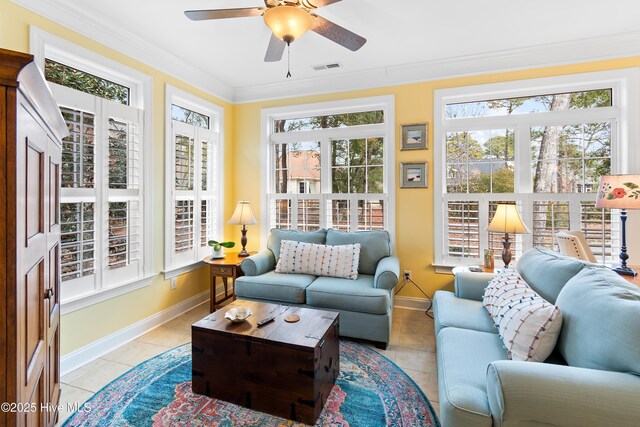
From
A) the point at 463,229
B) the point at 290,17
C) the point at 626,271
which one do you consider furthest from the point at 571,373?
the point at 463,229

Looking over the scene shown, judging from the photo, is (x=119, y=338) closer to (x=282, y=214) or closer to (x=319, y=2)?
(x=282, y=214)

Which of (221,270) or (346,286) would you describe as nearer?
(346,286)

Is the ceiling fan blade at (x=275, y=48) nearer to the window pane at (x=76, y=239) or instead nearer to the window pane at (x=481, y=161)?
the window pane at (x=76, y=239)

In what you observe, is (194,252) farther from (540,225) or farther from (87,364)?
(540,225)

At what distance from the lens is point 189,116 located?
3676 mm

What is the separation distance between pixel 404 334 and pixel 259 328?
1567 millimetres

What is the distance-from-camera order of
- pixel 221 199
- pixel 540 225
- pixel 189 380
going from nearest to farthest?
1. pixel 189 380
2. pixel 540 225
3. pixel 221 199

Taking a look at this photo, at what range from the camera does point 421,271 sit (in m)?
3.54

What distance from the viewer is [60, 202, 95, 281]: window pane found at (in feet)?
7.65

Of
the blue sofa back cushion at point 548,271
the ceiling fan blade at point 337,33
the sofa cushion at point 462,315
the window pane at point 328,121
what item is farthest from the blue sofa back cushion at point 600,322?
the window pane at point 328,121

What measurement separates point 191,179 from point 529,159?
3.68 meters

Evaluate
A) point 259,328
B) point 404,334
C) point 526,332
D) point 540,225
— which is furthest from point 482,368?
point 540,225

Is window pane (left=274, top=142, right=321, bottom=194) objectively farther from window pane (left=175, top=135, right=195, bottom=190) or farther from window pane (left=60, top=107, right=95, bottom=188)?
window pane (left=60, top=107, right=95, bottom=188)

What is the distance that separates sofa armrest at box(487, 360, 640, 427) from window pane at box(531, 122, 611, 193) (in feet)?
8.42
